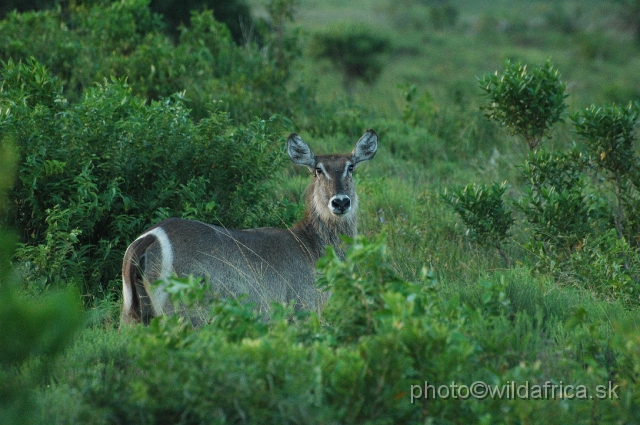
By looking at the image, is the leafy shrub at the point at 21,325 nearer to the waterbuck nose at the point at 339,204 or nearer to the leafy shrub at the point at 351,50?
the waterbuck nose at the point at 339,204

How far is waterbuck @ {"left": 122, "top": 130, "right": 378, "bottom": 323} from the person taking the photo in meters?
5.12

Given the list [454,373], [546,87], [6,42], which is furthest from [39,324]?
[6,42]

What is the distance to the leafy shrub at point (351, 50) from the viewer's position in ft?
57.9

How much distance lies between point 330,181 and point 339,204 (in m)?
0.25

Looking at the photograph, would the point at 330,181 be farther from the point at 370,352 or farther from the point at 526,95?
the point at 370,352

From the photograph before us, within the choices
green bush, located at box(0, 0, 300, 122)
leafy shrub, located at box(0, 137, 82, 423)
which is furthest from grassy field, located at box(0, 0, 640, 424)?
green bush, located at box(0, 0, 300, 122)

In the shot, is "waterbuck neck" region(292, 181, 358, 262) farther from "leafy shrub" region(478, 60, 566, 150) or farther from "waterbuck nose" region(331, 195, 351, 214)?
"leafy shrub" region(478, 60, 566, 150)

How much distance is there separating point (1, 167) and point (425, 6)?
43.6 meters

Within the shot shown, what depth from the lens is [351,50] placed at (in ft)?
58.2

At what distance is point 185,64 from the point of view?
10.2 metres

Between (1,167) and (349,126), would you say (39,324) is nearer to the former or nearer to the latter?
(1,167)

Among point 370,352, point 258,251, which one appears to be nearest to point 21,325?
point 370,352

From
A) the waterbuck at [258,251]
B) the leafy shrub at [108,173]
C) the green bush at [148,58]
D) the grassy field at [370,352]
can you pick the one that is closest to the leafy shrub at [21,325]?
the grassy field at [370,352]

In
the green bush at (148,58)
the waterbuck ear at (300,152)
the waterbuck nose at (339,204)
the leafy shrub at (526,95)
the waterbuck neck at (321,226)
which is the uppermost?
the green bush at (148,58)
